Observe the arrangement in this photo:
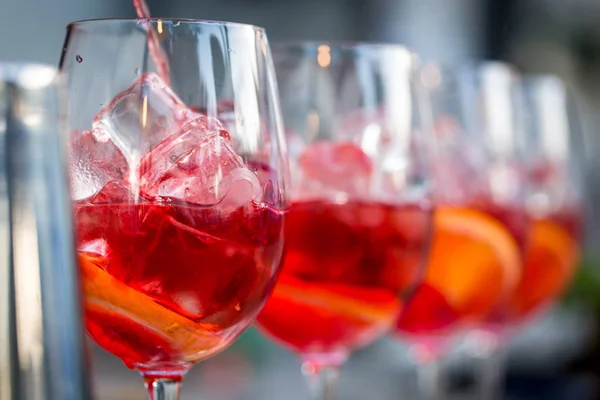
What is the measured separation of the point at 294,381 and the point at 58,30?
2.21 m

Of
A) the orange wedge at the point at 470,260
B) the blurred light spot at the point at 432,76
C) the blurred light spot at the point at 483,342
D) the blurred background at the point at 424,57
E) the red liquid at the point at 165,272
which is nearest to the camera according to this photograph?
the red liquid at the point at 165,272

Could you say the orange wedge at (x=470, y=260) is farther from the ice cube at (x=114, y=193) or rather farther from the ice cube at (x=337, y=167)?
the ice cube at (x=114, y=193)

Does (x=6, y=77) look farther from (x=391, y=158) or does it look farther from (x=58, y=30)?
(x=58, y=30)

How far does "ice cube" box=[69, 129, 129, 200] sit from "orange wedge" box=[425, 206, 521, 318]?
593 millimetres

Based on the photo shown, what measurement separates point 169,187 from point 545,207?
1092 millimetres

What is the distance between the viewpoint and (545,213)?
5.51 ft

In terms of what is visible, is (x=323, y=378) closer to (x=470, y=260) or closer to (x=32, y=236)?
(x=470, y=260)

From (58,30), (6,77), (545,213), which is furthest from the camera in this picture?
(58,30)

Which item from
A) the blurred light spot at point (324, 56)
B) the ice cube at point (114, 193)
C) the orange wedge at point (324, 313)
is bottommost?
the orange wedge at point (324, 313)

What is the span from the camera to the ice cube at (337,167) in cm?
99

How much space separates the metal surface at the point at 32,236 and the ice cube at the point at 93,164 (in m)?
0.29

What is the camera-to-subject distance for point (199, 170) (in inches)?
27.6

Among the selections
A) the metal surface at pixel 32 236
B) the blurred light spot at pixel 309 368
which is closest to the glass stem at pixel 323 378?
the blurred light spot at pixel 309 368

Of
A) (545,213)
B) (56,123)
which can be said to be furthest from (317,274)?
(545,213)
